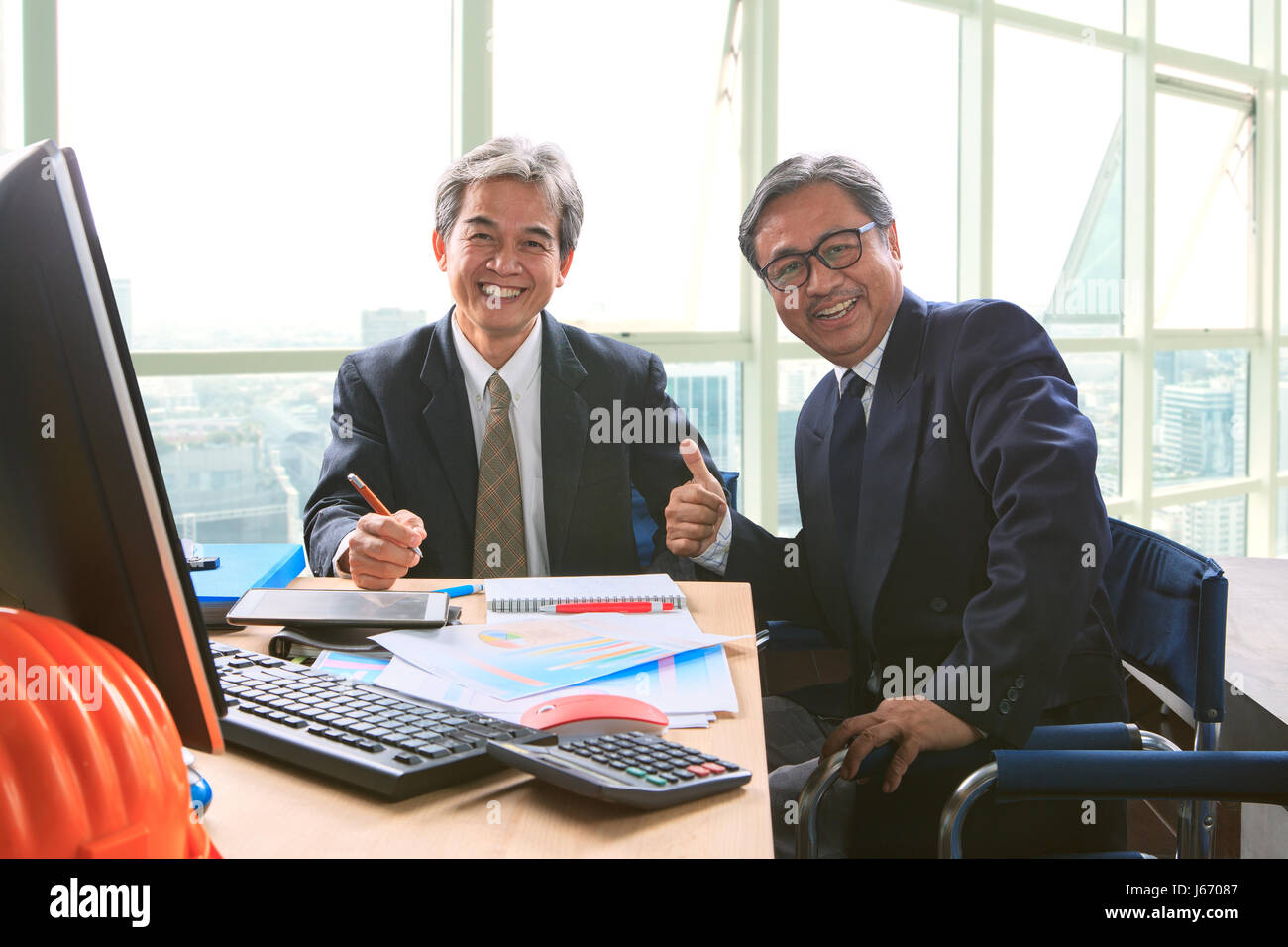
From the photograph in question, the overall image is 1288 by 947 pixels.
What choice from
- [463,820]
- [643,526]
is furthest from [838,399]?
[463,820]

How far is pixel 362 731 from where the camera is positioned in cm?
80

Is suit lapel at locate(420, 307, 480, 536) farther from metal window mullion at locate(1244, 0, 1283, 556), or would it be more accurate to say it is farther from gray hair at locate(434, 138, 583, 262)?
metal window mullion at locate(1244, 0, 1283, 556)

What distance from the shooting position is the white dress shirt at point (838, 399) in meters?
1.76

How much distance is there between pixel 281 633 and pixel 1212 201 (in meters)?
5.99

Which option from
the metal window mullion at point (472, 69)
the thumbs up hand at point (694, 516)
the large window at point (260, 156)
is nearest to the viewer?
the thumbs up hand at point (694, 516)

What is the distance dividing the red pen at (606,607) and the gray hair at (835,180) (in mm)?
824

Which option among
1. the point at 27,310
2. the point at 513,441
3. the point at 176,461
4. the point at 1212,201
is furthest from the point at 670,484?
the point at 1212,201

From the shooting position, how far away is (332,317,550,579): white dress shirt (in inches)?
81.1

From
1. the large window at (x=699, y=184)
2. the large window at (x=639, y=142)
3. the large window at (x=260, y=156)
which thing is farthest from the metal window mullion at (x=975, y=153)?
the large window at (x=260, y=156)

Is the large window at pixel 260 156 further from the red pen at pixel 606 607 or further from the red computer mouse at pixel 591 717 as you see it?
the red computer mouse at pixel 591 717

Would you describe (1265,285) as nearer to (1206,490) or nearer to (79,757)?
(1206,490)

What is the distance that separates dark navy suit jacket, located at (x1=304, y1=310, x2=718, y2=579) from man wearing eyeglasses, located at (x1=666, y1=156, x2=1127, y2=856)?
1.06 feet

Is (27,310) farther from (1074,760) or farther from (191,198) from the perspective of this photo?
(191,198)

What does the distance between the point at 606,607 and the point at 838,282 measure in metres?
0.75
